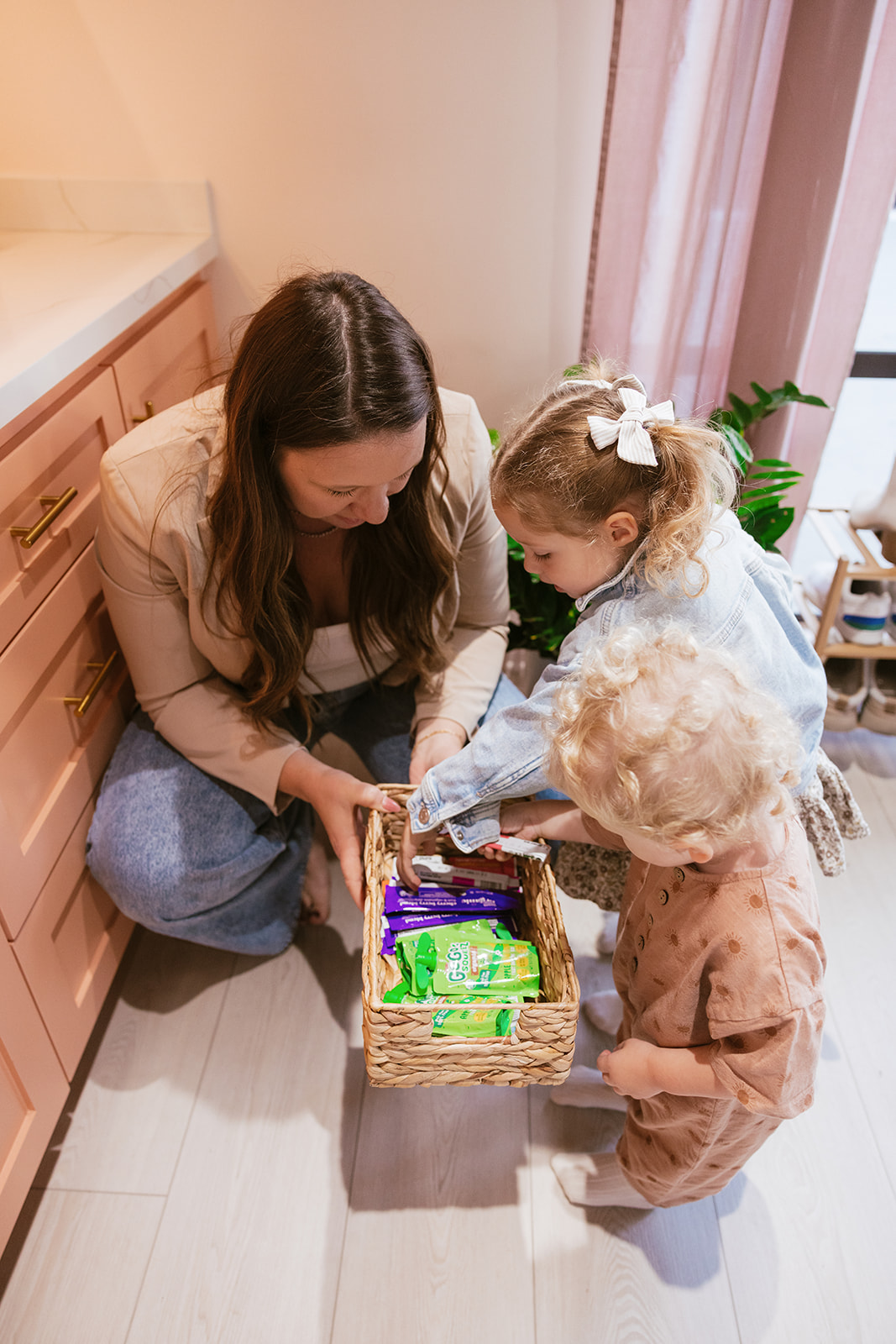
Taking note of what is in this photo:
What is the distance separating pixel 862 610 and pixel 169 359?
135 cm

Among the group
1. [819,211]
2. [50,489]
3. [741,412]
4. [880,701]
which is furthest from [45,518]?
[880,701]

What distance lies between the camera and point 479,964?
103 centimetres

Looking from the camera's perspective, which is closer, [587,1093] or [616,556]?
[616,556]

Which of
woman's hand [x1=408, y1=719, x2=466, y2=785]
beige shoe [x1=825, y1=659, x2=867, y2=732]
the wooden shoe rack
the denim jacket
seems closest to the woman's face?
the denim jacket

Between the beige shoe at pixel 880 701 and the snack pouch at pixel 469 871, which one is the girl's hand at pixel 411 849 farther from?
the beige shoe at pixel 880 701

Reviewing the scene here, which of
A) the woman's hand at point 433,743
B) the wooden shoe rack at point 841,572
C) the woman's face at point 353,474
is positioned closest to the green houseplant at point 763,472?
the wooden shoe rack at point 841,572

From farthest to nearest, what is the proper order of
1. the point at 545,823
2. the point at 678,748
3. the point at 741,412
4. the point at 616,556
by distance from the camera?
the point at 741,412, the point at 545,823, the point at 616,556, the point at 678,748

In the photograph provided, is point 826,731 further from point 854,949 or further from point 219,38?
point 219,38

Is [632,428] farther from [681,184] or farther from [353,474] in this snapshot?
[681,184]

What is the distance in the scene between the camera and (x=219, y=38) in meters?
1.40

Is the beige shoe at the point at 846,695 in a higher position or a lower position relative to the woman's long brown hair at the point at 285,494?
lower

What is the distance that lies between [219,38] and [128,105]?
0.19 meters

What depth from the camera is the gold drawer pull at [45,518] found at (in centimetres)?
99

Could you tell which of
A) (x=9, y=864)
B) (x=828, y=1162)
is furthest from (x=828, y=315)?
(x=9, y=864)
